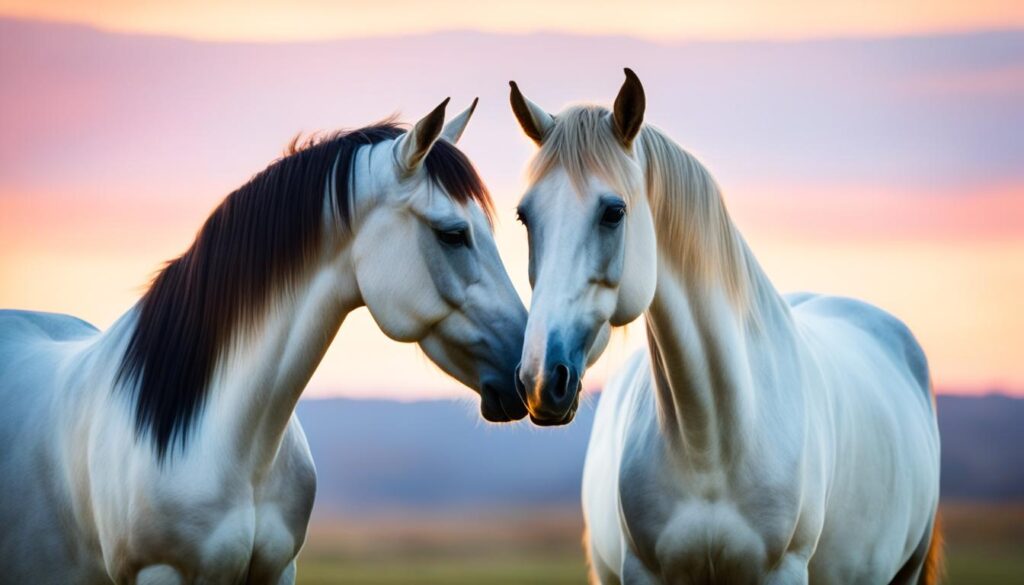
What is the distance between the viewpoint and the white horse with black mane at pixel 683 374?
471 cm

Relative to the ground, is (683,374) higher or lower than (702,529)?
higher

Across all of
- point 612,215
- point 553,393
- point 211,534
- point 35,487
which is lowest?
point 35,487

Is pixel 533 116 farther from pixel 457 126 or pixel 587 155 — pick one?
pixel 457 126

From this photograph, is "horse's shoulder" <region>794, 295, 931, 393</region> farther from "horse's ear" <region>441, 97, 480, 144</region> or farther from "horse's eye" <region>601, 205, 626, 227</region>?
"horse's eye" <region>601, 205, 626, 227</region>

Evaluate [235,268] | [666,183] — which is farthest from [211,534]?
[666,183]

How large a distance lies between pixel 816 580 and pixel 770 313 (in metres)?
1.28

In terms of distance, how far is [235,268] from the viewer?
5.27m

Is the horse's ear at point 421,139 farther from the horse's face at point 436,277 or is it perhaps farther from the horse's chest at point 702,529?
the horse's chest at point 702,529

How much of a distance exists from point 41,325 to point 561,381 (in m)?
3.66

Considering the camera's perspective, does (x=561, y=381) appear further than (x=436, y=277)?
No

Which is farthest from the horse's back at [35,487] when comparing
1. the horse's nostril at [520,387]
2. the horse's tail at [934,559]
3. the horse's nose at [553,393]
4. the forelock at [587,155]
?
the horse's tail at [934,559]

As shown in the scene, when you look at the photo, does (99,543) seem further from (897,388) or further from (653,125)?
(897,388)

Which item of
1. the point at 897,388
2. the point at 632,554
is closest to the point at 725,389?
the point at 632,554

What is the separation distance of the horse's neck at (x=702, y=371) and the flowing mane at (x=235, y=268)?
2.94 feet
